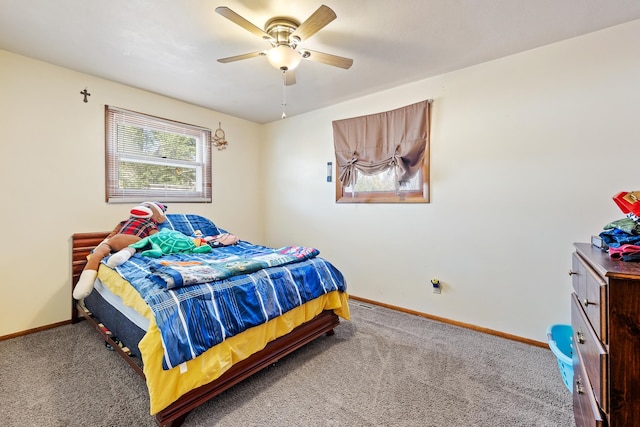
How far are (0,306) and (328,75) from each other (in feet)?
11.5

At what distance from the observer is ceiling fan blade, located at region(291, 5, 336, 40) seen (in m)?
1.49

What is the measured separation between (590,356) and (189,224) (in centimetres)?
336

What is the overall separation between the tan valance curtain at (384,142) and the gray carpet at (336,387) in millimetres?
1713

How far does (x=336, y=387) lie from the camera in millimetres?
1740

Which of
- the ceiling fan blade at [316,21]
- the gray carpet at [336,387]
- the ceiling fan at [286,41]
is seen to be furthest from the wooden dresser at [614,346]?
the ceiling fan at [286,41]

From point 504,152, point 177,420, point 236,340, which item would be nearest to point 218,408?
point 177,420

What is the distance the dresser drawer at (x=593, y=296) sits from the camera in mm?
900

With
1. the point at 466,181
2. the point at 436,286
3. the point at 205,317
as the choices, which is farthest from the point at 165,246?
the point at 466,181

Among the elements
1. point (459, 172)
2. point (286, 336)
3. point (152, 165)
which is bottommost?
point (286, 336)

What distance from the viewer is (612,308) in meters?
0.87

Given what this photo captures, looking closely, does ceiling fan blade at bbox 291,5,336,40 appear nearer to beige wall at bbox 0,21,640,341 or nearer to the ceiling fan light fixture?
the ceiling fan light fixture

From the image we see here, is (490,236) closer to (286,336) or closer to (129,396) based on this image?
(286,336)

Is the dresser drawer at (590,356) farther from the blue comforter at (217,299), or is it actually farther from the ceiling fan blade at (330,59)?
the ceiling fan blade at (330,59)

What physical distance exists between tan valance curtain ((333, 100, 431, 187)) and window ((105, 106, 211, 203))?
5.96 ft
